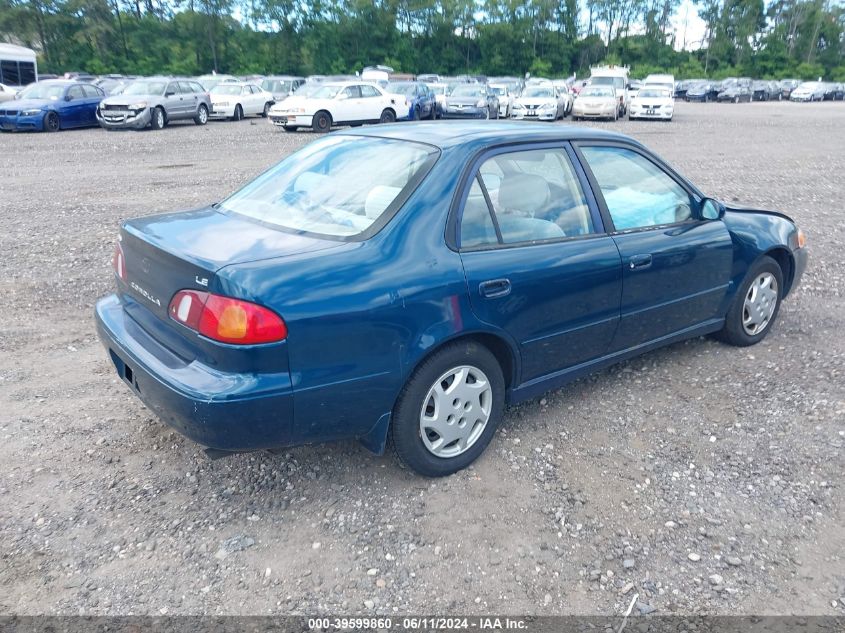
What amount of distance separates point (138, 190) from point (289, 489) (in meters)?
8.75

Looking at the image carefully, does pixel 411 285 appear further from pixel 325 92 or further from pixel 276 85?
pixel 276 85

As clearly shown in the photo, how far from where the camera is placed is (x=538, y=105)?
24.6 meters

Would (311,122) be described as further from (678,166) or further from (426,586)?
(426,586)

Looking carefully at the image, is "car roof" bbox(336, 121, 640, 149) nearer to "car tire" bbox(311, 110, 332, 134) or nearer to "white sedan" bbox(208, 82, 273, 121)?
"car tire" bbox(311, 110, 332, 134)

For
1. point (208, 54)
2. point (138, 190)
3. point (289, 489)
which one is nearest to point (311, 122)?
point (138, 190)

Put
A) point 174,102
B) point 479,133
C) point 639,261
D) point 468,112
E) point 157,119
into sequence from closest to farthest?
point 479,133 → point 639,261 → point 157,119 → point 174,102 → point 468,112

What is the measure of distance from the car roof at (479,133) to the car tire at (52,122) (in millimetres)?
19248

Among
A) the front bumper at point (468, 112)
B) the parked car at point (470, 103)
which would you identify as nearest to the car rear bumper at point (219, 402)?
the parked car at point (470, 103)

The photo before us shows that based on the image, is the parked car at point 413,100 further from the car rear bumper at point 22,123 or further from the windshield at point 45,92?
the car rear bumper at point 22,123

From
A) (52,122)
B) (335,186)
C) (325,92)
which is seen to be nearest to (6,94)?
(52,122)

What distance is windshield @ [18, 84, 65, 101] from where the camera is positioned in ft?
67.9

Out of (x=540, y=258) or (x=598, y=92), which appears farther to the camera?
(x=598, y=92)

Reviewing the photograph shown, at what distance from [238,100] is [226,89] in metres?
0.96

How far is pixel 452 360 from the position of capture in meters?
3.37
